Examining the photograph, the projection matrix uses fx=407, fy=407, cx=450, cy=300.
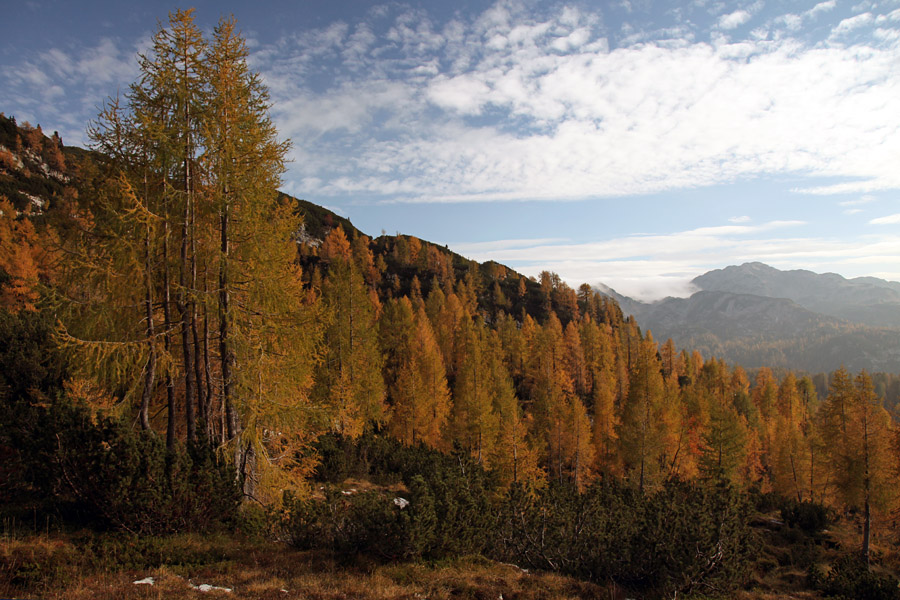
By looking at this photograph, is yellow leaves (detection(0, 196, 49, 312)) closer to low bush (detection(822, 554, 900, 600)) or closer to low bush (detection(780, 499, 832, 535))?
low bush (detection(822, 554, 900, 600))

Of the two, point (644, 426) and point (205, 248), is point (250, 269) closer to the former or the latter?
point (205, 248)

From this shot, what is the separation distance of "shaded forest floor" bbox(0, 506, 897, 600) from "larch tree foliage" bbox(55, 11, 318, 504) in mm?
2590

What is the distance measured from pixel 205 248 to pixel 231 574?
7.31m

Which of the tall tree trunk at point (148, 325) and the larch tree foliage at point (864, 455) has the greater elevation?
the tall tree trunk at point (148, 325)

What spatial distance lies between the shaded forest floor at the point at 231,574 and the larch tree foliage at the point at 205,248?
8.50ft

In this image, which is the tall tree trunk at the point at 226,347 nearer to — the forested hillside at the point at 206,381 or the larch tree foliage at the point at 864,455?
the forested hillside at the point at 206,381

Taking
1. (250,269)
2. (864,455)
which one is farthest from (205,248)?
(864,455)

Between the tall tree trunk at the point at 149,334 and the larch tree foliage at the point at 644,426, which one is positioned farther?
the larch tree foliage at the point at 644,426

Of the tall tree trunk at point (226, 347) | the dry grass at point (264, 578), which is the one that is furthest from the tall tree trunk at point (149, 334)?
the dry grass at point (264, 578)

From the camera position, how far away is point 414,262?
89.6 m

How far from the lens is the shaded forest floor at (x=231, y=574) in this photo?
17.9 feet

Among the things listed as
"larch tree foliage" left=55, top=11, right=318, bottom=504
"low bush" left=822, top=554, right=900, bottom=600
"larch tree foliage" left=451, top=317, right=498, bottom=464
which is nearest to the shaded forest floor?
"larch tree foliage" left=55, top=11, right=318, bottom=504

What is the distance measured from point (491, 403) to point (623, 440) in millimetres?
9347

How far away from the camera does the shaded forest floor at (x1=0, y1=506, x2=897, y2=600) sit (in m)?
5.44
